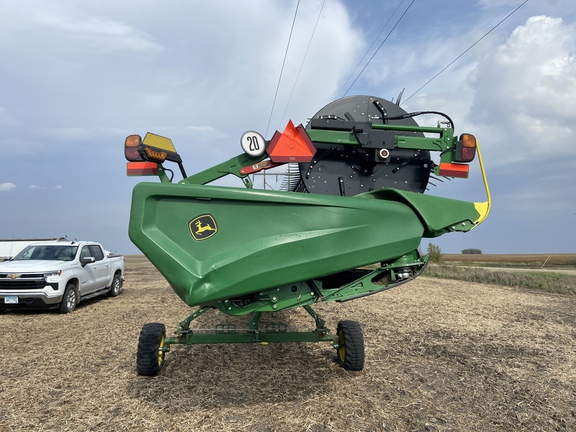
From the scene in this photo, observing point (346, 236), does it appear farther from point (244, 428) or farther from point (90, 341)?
point (90, 341)

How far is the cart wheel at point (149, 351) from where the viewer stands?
4086mm

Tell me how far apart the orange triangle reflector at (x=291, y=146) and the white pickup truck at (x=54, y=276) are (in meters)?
7.23

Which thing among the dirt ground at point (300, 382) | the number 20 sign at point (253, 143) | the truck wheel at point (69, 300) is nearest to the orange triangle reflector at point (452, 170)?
the number 20 sign at point (253, 143)

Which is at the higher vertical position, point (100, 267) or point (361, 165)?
point (361, 165)

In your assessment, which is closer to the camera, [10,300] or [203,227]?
[203,227]

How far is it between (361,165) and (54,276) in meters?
7.58

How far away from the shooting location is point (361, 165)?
13.4 ft

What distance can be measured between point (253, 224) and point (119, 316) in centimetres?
649

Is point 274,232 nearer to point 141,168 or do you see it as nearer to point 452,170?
point 141,168

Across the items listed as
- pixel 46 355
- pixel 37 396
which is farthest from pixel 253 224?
pixel 46 355

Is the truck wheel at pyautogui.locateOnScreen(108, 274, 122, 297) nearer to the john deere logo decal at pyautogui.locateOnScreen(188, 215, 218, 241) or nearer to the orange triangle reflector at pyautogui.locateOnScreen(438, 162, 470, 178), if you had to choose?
the john deere logo decal at pyautogui.locateOnScreen(188, 215, 218, 241)

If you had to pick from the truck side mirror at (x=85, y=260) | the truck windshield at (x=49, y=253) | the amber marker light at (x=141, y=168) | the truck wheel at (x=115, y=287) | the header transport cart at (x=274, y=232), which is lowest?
the truck wheel at (x=115, y=287)

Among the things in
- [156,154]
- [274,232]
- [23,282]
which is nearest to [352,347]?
[274,232]

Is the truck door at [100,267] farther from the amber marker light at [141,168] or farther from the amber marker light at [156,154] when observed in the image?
the amber marker light at [156,154]
